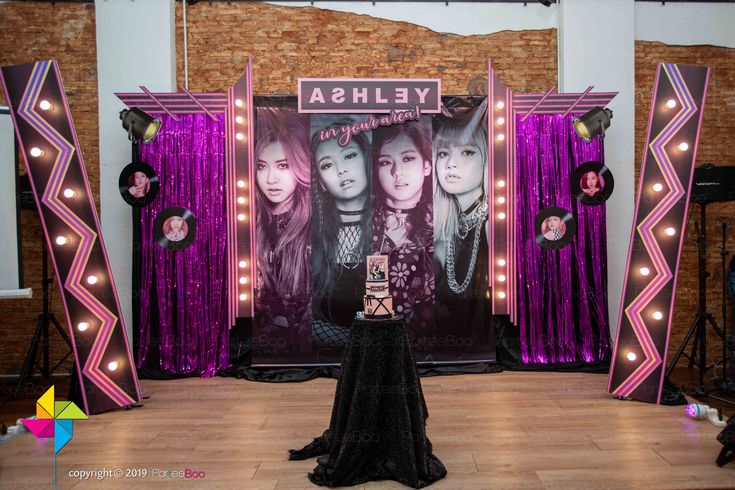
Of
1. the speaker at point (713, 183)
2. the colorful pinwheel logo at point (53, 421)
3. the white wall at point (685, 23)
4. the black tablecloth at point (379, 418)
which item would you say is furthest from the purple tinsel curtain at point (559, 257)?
the colorful pinwheel logo at point (53, 421)

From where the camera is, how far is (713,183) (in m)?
4.13

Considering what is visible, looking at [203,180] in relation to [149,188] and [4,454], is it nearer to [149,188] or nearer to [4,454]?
[149,188]

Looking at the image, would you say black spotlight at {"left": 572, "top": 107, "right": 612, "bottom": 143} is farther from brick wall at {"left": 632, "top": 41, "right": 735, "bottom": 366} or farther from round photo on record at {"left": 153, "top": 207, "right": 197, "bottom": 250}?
round photo on record at {"left": 153, "top": 207, "right": 197, "bottom": 250}

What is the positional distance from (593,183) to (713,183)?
91 cm

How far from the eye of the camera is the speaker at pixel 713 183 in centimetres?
409

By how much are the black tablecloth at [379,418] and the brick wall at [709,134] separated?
3671 millimetres

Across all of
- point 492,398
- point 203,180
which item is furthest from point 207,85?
point 492,398

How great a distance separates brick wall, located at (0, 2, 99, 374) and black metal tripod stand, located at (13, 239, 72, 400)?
0.60 ft

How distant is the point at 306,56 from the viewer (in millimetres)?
4883

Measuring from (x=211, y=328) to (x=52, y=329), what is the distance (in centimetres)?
159

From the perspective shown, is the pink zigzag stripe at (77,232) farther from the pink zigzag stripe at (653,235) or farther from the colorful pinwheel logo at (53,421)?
the pink zigzag stripe at (653,235)

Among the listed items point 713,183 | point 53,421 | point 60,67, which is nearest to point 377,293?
point 53,421

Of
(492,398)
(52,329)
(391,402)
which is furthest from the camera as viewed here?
(52,329)

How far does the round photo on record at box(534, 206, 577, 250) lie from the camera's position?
4.55 meters
